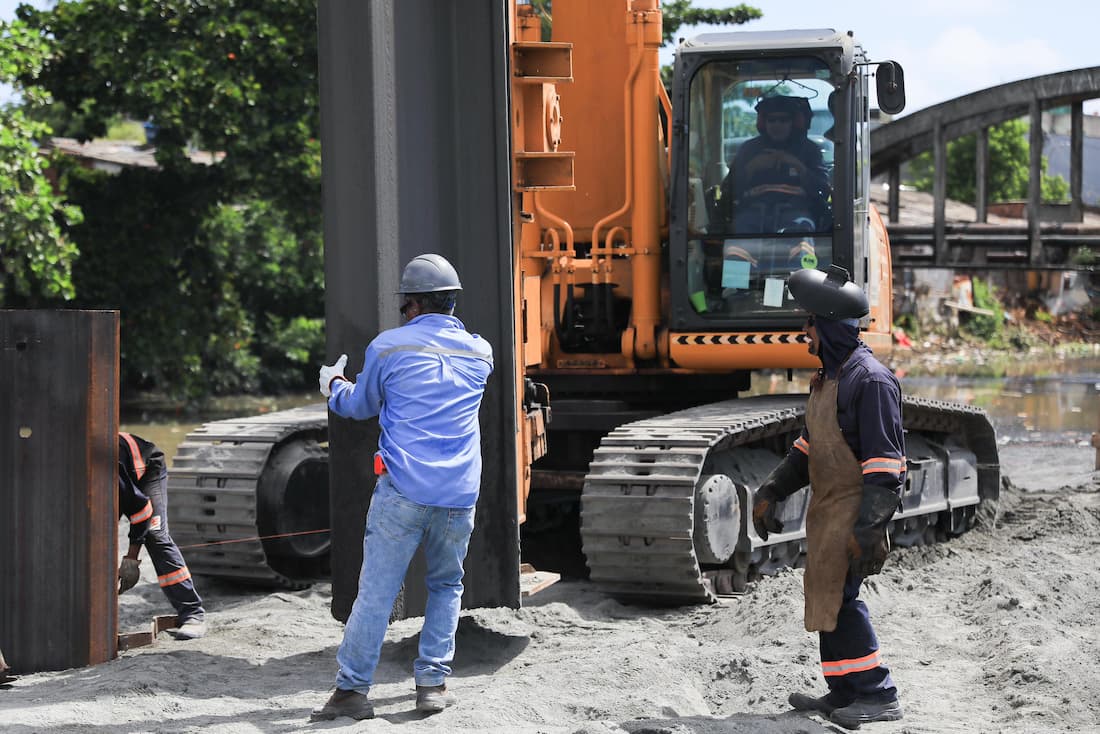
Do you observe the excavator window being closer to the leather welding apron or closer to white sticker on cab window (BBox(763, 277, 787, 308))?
white sticker on cab window (BBox(763, 277, 787, 308))

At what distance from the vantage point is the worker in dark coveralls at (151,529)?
694 centimetres

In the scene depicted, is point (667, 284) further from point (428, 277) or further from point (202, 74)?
point (202, 74)

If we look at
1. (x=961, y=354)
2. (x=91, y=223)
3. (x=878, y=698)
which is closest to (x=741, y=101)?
(x=878, y=698)

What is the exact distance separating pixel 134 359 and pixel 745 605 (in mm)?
14282

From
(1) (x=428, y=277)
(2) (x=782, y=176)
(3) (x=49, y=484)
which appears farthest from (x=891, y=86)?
(3) (x=49, y=484)

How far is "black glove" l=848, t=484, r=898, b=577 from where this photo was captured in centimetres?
542

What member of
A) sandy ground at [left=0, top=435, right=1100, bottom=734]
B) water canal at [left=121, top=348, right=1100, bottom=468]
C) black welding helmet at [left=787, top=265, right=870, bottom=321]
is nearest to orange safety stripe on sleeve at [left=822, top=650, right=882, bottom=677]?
sandy ground at [left=0, top=435, right=1100, bottom=734]

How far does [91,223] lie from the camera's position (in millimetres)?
19562

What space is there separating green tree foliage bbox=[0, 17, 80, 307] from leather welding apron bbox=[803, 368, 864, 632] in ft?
39.5

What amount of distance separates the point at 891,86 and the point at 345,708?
5129 millimetres

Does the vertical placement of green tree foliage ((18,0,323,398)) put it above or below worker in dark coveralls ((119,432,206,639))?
above

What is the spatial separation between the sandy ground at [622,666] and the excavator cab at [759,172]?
1818 millimetres

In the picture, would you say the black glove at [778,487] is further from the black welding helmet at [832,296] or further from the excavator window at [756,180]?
the excavator window at [756,180]

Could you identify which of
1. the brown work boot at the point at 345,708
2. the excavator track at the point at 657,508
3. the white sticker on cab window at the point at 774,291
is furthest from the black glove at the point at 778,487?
the white sticker on cab window at the point at 774,291
